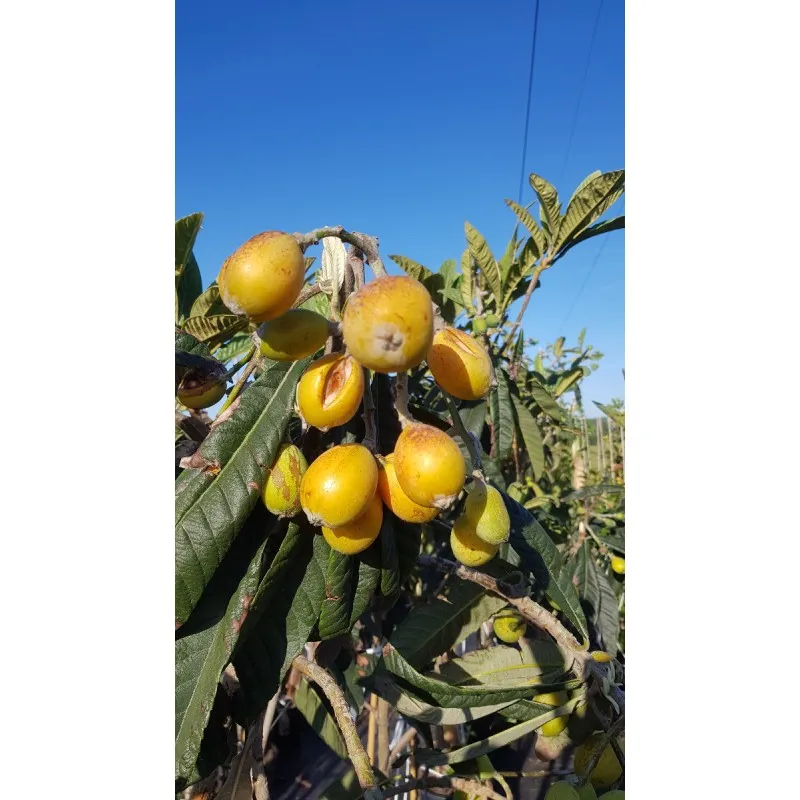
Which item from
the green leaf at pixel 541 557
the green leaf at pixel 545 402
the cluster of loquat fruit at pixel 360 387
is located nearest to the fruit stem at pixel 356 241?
the cluster of loquat fruit at pixel 360 387

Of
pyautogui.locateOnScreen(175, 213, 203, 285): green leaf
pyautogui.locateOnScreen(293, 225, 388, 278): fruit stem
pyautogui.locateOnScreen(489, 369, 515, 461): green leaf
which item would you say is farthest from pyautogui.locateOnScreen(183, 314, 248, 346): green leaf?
pyautogui.locateOnScreen(489, 369, 515, 461): green leaf

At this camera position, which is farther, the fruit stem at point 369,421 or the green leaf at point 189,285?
the green leaf at point 189,285

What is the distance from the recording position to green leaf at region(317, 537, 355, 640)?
775 millimetres

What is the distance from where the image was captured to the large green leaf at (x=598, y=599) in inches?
60.5

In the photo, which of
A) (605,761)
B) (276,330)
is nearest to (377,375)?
(276,330)

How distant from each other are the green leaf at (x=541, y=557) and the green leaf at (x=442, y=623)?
8.2 inches

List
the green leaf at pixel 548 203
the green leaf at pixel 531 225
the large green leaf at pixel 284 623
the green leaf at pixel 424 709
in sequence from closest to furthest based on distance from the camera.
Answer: the large green leaf at pixel 284 623 → the green leaf at pixel 424 709 → the green leaf at pixel 548 203 → the green leaf at pixel 531 225

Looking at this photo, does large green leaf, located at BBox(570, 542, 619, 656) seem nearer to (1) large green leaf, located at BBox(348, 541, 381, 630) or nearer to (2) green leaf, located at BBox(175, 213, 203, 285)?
(1) large green leaf, located at BBox(348, 541, 381, 630)

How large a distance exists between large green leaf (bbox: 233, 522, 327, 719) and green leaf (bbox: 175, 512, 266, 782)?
0.05 meters

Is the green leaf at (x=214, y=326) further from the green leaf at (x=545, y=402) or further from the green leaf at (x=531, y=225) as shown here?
the green leaf at (x=545, y=402)

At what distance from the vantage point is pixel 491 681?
1161mm

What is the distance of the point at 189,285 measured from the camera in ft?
5.57

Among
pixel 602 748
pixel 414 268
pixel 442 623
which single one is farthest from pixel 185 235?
pixel 602 748

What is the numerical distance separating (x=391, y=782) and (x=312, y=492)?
0.91 meters
